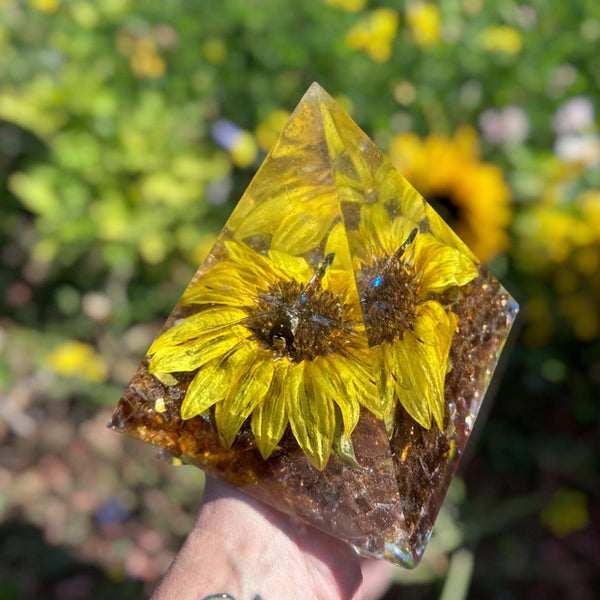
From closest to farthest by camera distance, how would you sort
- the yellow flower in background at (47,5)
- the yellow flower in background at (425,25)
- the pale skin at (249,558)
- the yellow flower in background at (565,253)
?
the pale skin at (249,558) → the yellow flower in background at (565,253) → the yellow flower in background at (425,25) → the yellow flower in background at (47,5)

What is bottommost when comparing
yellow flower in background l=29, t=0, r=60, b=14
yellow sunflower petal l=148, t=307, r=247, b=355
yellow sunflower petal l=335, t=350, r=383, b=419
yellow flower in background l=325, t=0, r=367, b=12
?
yellow sunflower petal l=335, t=350, r=383, b=419

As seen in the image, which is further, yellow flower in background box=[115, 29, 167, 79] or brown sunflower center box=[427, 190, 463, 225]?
yellow flower in background box=[115, 29, 167, 79]

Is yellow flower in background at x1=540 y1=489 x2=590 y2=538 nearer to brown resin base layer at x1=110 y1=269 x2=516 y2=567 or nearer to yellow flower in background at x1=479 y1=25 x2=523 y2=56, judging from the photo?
brown resin base layer at x1=110 y1=269 x2=516 y2=567

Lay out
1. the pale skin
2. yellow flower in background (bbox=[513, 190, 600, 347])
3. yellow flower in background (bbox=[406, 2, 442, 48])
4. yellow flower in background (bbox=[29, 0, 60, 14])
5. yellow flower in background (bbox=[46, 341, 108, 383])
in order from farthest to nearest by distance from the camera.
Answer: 1. yellow flower in background (bbox=[29, 0, 60, 14])
2. yellow flower in background (bbox=[46, 341, 108, 383])
3. yellow flower in background (bbox=[406, 2, 442, 48])
4. yellow flower in background (bbox=[513, 190, 600, 347])
5. the pale skin

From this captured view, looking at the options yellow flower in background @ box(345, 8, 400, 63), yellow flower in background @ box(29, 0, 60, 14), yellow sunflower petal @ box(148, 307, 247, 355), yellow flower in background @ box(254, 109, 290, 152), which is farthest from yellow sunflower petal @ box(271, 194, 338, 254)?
yellow flower in background @ box(29, 0, 60, 14)

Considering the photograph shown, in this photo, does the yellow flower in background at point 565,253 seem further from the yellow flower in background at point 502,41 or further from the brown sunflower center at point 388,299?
the brown sunflower center at point 388,299

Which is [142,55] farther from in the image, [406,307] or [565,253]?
[406,307]

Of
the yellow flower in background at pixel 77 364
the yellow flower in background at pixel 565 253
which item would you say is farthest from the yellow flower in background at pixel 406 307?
the yellow flower in background at pixel 77 364

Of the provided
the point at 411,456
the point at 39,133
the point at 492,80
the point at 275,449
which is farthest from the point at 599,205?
the point at 39,133
